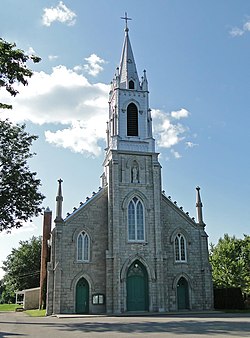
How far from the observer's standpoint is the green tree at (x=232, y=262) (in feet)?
183

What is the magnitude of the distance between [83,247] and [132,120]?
12581 millimetres

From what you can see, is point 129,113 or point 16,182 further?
point 129,113

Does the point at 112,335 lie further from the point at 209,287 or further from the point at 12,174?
the point at 209,287

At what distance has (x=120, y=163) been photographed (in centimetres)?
3447

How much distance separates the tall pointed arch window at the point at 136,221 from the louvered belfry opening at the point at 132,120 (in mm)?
6579

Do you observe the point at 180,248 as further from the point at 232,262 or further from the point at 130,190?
the point at 232,262

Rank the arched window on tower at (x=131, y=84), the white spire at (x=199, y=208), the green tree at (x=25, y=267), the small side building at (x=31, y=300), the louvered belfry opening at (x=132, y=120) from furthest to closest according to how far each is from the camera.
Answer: the green tree at (x=25, y=267), the small side building at (x=31, y=300), the arched window on tower at (x=131, y=84), the louvered belfry opening at (x=132, y=120), the white spire at (x=199, y=208)

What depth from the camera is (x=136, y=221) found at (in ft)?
109

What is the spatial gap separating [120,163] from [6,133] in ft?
34.5

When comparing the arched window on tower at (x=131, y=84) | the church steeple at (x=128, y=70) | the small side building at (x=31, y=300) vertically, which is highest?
the church steeple at (x=128, y=70)

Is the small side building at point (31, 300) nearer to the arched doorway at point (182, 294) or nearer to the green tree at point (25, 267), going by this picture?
the green tree at point (25, 267)

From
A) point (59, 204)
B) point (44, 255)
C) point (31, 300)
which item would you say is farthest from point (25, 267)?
point (59, 204)

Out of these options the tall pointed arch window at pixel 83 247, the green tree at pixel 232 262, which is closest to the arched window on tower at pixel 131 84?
the tall pointed arch window at pixel 83 247

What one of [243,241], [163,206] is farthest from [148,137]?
[243,241]
